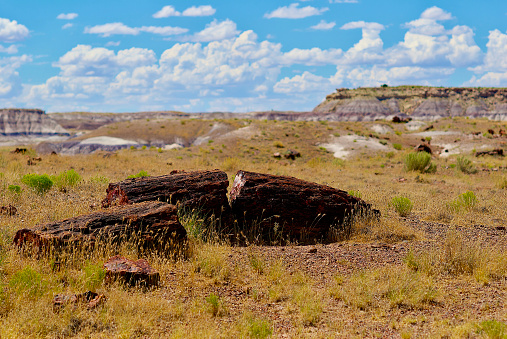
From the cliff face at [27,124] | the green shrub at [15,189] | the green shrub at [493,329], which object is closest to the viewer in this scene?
the green shrub at [493,329]

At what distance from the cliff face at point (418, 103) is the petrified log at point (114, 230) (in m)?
112

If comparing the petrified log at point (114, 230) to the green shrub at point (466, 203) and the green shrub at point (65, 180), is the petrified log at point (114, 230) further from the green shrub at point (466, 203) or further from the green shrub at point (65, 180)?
the green shrub at point (466, 203)

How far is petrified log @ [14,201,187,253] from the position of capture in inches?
217

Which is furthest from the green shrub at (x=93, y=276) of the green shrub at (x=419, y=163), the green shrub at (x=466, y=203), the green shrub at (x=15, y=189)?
the green shrub at (x=419, y=163)

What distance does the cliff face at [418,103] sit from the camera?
113438 millimetres

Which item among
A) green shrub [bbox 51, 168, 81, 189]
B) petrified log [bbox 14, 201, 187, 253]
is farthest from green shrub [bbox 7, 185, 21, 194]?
petrified log [bbox 14, 201, 187, 253]

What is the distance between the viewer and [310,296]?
16.0ft

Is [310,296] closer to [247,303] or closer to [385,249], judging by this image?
[247,303]

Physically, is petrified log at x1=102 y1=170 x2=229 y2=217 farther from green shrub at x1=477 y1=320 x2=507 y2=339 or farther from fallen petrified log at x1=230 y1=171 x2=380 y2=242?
green shrub at x1=477 y1=320 x2=507 y2=339

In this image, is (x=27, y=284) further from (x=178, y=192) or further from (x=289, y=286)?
(x=178, y=192)

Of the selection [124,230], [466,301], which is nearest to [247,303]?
[124,230]

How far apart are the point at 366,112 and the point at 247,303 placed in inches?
4694

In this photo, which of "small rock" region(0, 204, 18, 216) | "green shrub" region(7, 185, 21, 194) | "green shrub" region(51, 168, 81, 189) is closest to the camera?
"small rock" region(0, 204, 18, 216)

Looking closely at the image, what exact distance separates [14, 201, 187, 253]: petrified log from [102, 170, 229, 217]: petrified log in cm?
81
